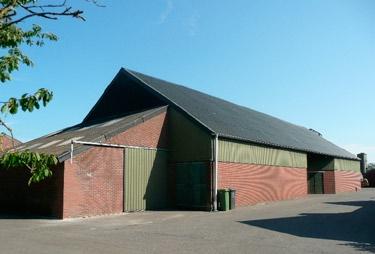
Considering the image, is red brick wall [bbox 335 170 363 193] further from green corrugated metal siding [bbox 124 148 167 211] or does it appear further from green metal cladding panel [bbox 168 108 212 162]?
green corrugated metal siding [bbox 124 148 167 211]

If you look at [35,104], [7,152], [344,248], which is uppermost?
[35,104]

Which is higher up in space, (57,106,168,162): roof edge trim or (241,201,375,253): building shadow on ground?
(57,106,168,162): roof edge trim

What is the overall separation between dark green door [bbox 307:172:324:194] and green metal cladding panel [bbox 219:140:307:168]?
21.4 feet

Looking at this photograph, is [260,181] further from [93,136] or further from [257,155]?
[93,136]

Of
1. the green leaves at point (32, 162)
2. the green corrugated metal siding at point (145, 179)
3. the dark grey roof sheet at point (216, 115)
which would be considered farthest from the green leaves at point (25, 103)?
the dark grey roof sheet at point (216, 115)

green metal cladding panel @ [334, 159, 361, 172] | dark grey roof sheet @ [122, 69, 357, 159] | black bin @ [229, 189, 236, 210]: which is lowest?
black bin @ [229, 189, 236, 210]

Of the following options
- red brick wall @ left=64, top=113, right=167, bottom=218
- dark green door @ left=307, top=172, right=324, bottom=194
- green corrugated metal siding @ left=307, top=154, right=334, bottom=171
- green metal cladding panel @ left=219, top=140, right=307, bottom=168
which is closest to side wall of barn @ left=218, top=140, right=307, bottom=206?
green metal cladding panel @ left=219, top=140, right=307, bottom=168

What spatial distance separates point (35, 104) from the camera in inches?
159

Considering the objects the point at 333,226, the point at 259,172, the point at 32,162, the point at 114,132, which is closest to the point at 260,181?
the point at 259,172

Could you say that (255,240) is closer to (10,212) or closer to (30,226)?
(30,226)

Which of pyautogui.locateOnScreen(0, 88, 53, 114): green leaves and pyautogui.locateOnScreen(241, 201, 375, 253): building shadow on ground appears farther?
pyautogui.locateOnScreen(241, 201, 375, 253): building shadow on ground

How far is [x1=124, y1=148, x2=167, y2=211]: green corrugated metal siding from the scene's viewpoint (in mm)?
23266

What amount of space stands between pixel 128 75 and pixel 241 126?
27.3 feet

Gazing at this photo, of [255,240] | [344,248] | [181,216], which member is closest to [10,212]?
[181,216]
